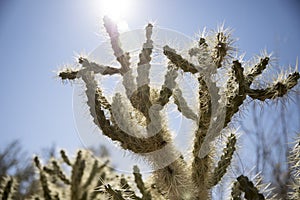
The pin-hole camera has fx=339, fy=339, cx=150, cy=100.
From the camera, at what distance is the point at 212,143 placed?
1.75 meters

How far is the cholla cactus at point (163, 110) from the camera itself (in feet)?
5.49

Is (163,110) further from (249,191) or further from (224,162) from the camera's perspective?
(249,191)

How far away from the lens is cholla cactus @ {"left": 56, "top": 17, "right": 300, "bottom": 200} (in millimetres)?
1675

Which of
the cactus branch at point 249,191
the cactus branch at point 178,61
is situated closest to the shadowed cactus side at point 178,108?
the cactus branch at point 178,61

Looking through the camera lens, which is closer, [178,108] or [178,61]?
[178,61]

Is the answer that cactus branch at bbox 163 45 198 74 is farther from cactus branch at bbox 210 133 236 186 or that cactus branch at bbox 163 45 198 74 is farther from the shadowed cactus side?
cactus branch at bbox 210 133 236 186

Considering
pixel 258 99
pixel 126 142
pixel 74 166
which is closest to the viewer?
pixel 126 142

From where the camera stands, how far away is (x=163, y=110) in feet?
6.05

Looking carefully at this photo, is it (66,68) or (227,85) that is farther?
(66,68)

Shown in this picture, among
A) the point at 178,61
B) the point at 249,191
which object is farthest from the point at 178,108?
the point at 249,191

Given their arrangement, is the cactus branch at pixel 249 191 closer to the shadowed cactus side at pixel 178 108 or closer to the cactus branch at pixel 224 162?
the shadowed cactus side at pixel 178 108

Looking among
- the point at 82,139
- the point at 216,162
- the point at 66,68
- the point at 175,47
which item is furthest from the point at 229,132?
the point at 66,68

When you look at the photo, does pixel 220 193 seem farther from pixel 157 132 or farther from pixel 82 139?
pixel 82 139

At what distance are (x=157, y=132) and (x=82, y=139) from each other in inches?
20.6
